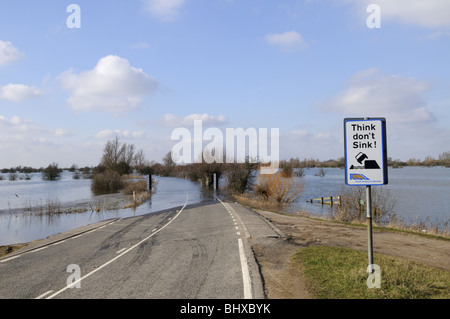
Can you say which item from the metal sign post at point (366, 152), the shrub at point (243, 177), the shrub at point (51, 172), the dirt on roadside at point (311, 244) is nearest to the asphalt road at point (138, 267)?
the dirt on roadside at point (311, 244)

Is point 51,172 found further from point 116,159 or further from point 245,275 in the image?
point 245,275

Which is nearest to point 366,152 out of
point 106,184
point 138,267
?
point 138,267

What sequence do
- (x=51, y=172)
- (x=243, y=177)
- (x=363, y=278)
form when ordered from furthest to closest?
(x=51, y=172) → (x=243, y=177) → (x=363, y=278)

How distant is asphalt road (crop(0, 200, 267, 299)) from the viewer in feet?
21.5

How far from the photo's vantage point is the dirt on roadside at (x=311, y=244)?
22.1ft

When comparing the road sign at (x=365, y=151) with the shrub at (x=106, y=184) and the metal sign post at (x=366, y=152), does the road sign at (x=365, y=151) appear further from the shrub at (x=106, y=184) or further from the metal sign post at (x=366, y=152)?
the shrub at (x=106, y=184)

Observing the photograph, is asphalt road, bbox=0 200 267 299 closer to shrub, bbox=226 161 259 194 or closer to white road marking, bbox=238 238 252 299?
white road marking, bbox=238 238 252 299

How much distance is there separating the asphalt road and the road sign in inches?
121

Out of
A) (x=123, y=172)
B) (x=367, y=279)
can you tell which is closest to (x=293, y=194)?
(x=367, y=279)

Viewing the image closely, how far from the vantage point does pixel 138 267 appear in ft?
27.9

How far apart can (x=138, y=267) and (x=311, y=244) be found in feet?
18.9

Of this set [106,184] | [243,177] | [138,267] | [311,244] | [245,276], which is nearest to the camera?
[245,276]

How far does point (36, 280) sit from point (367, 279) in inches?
296
